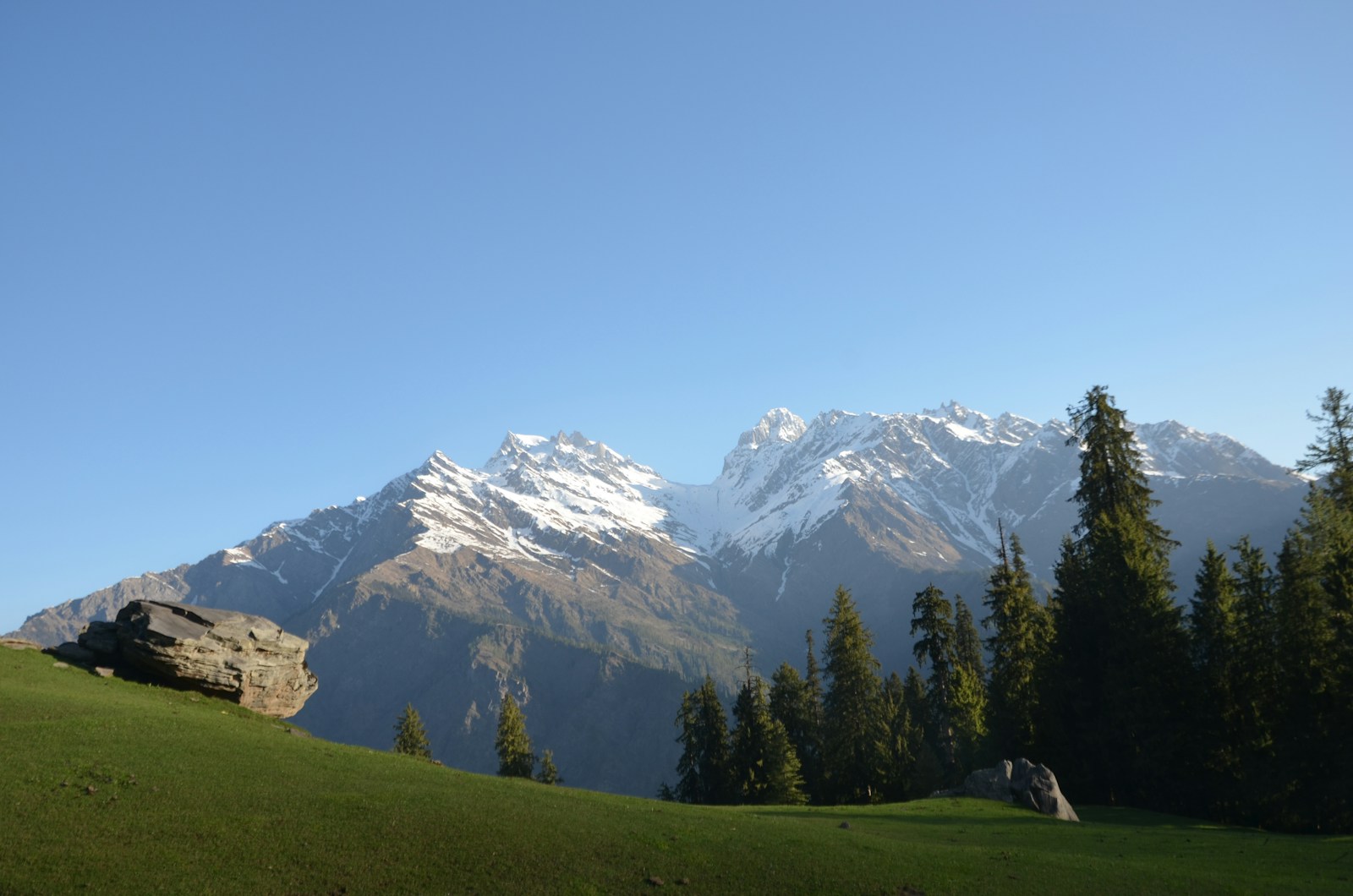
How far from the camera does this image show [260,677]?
164 ft

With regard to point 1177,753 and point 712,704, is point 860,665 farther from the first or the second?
point 1177,753

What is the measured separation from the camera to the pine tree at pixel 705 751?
84.3m

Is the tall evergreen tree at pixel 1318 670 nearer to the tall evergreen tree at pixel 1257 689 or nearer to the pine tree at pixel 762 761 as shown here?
the tall evergreen tree at pixel 1257 689

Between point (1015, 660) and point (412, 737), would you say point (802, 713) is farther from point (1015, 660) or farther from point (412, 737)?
point (412, 737)

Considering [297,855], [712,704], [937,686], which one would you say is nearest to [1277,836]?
[937,686]

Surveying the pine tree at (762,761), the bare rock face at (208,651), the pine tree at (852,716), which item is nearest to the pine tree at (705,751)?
the pine tree at (762,761)

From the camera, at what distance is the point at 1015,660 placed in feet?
219

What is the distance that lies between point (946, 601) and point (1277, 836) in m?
35.6

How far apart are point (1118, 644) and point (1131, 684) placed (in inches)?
107

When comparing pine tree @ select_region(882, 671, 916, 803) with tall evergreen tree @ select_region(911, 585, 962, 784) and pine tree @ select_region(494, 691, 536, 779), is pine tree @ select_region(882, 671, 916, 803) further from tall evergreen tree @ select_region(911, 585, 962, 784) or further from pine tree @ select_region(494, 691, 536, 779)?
pine tree @ select_region(494, 691, 536, 779)

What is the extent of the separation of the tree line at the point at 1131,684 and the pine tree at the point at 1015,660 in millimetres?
167

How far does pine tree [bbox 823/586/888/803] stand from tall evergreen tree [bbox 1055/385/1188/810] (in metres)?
19.0

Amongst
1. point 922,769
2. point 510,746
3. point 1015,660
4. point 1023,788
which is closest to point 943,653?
point 1015,660

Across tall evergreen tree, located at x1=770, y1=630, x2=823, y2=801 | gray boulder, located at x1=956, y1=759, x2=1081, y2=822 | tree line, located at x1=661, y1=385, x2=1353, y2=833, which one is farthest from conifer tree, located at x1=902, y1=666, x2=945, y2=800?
gray boulder, located at x1=956, y1=759, x2=1081, y2=822
